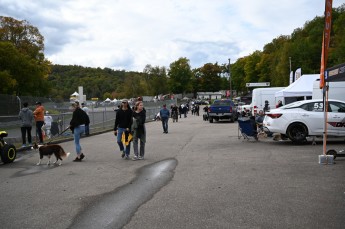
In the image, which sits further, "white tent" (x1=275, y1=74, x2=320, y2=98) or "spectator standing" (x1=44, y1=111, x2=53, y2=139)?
"white tent" (x1=275, y1=74, x2=320, y2=98)

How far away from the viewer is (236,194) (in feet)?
22.9

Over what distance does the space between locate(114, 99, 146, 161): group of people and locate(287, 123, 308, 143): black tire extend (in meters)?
5.67

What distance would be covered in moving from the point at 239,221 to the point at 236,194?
1600 mm

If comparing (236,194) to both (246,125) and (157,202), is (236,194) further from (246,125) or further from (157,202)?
(246,125)

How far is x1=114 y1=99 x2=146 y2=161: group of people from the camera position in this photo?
1197 cm

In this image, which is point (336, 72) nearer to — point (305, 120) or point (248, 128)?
point (305, 120)

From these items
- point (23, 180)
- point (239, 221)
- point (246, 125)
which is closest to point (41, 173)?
point (23, 180)

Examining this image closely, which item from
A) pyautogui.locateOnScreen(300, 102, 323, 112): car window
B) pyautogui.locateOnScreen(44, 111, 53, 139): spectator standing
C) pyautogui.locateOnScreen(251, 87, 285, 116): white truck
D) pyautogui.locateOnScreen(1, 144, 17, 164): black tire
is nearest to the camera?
pyautogui.locateOnScreen(1, 144, 17, 164): black tire

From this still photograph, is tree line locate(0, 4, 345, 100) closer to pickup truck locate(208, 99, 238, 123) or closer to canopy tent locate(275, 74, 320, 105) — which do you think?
pickup truck locate(208, 99, 238, 123)

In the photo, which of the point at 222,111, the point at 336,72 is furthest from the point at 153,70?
the point at 336,72

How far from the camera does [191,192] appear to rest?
7.23m

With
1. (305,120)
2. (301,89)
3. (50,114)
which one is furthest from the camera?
(301,89)

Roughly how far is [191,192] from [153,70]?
410 feet

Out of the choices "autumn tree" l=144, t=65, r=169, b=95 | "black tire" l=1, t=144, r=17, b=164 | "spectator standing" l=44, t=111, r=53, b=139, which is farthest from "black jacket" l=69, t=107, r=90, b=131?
"autumn tree" l=144, t=65, r=169, b=95
